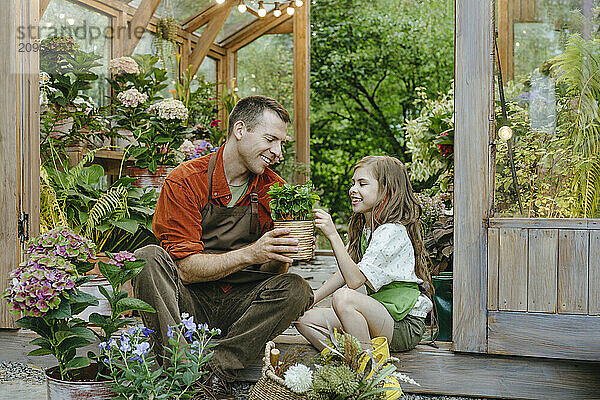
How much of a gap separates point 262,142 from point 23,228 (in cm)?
128

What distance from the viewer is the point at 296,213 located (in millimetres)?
2549

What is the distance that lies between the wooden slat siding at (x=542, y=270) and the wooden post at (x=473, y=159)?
178 millimetres

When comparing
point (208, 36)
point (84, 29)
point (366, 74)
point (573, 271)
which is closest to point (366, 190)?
point (573, 271)

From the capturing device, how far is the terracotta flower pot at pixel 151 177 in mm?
4117

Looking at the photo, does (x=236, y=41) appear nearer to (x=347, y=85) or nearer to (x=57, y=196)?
(x=347, y=85)

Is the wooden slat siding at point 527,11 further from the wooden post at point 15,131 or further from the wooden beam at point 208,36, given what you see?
the wooden beam at point 208,36

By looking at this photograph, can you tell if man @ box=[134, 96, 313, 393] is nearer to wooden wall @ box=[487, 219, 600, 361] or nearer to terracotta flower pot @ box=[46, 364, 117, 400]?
terracotta flower pot @ box=[46, 364, 117, 400]

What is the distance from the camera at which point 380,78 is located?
29.7 feet

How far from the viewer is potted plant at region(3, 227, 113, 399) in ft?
7.16

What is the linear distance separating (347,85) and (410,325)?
22.0 ft

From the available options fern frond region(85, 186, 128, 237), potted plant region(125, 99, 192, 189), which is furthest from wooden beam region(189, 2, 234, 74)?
fern frond region(85, 186, 128, 237)

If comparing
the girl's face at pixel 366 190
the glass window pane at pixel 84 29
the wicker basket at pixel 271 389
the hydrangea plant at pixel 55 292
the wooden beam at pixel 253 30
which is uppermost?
the wooden beam at pixel 253 30

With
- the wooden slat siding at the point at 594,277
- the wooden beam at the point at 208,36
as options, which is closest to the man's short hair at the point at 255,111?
the wooden slat siding at the point at 594,277

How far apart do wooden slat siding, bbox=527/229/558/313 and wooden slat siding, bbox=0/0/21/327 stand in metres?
2.34
